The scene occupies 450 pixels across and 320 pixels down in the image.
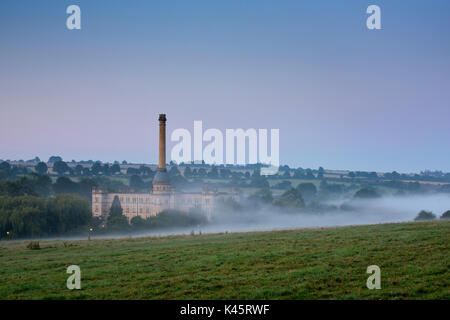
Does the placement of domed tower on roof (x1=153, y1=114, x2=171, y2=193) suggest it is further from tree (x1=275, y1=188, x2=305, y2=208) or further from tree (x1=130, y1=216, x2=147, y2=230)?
tree (x1=275, y1=188, x2=305, y2=208)

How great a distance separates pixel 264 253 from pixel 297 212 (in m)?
139

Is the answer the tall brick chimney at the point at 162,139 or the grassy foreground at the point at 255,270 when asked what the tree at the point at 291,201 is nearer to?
the tall brick chimney at the point at 162,139

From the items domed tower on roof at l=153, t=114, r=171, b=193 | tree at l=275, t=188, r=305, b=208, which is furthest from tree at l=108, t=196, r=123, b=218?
tree at l=275, t=188, r=305, b=208

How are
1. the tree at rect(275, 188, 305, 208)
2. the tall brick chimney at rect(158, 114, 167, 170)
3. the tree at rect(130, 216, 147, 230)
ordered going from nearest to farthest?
the tree at rect(130, 216, 147, 230) < the tall brick chimney at rect(158, 114, 167, 170) < the tree at rect(275, 188, 305, 208)

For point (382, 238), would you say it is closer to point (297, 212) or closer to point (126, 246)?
point (126, 246)

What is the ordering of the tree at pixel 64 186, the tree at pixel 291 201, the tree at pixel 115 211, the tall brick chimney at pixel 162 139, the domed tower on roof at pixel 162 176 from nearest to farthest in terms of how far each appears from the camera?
1. the tree at pixel 115 211
2. the tall brick chimney at pixel 162 139
3. the domed tower on roof at pixel 162 176
4. the tree at pixel 291 201
5. the tree at pixel 64 186

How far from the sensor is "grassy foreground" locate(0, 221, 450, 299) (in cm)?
1927

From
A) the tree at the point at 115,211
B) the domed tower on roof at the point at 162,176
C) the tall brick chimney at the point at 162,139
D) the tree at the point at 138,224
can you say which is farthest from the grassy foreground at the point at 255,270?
the domed tower on roof at the point at 162,176

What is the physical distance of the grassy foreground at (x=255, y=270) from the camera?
19.3 metres

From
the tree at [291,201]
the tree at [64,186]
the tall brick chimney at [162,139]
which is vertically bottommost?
the tree at [291,201]

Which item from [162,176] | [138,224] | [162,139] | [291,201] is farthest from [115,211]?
[291,201]

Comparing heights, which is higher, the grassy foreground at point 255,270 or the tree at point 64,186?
the grassy foreground at point 255,270

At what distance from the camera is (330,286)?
1972cm
